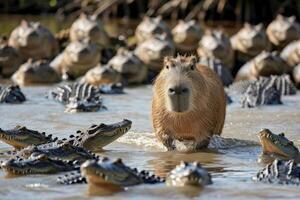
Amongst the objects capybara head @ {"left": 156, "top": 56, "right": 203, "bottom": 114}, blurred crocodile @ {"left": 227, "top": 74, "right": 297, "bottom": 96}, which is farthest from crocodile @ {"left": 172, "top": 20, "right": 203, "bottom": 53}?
capybara head @ {"left": 156, "top": 56, "right": 203, "bottom": 114}

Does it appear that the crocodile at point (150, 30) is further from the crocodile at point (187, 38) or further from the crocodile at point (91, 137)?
the crocodile at point (91, 137)

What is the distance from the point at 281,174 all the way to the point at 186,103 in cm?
153

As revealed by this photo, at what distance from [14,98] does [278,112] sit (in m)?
3.47

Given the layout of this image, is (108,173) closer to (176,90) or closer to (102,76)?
(176,90)

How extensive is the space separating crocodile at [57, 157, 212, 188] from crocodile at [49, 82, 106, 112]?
5.23 m

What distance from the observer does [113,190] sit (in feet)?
25.3

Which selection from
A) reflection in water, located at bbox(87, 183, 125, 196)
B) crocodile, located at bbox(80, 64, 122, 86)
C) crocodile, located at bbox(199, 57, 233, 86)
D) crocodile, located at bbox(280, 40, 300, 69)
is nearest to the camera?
reflection in water, located at bbox(87, 183, 125, 196)

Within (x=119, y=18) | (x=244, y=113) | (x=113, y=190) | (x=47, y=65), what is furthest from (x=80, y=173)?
(x=119, y=18)

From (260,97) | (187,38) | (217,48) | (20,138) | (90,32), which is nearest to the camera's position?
(20,138)

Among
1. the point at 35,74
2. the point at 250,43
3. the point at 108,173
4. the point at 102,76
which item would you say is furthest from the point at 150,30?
the point at 108,173

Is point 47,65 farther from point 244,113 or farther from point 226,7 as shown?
point 226,7

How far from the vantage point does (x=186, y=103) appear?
937cm

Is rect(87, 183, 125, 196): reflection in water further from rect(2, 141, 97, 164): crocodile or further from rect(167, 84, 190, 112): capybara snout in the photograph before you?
rect(167, 84, 190, 112): capybara snout

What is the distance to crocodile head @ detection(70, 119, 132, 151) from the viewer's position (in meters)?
9.67
